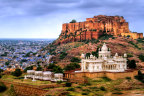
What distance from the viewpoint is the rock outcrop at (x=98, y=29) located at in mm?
110188

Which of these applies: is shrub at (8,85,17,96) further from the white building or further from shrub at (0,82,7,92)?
the white building

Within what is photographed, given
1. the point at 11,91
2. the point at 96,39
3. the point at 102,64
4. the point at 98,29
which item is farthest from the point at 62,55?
the point at 11,91

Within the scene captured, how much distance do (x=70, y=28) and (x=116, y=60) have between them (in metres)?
66.5

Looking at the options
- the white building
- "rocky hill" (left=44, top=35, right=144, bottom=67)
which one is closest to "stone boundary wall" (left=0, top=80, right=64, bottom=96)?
the white building

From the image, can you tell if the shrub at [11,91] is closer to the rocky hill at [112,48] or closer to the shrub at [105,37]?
the rocky hill at [112,48]

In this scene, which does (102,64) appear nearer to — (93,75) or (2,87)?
(93,75)

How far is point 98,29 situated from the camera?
112 metres

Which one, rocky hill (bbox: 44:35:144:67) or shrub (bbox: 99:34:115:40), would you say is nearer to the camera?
rocky hill (bbox: 44:35:144:67)

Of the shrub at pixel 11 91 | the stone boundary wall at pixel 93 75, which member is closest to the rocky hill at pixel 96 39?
the stone boundary wall at pixel 93 75

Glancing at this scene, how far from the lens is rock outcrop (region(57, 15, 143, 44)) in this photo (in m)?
110

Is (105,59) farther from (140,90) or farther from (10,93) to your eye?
(10,93)

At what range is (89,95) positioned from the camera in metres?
46.0

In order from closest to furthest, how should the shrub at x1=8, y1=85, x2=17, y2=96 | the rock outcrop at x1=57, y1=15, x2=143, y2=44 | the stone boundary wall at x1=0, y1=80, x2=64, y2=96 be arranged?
the stone boundary wall at x1=0, y1=80, x2=64, y2=96, the shrub at x1=8, y1=85, x2=17, y2=96, the rock outcrop at x1=57, y1=15, x2=143, y2=44

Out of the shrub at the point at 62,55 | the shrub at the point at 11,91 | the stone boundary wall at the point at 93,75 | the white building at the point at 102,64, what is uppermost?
the shrub at the point at 62,55
